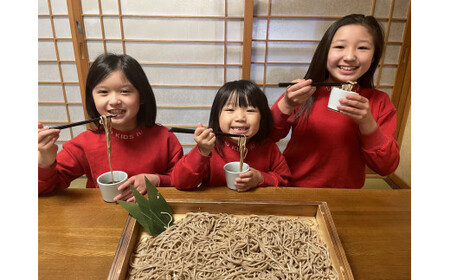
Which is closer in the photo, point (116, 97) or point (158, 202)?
point (158, 202)

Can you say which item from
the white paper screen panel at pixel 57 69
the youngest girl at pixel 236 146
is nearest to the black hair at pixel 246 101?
the youngest girl at pixel 236 146

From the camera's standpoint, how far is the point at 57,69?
2.99 m

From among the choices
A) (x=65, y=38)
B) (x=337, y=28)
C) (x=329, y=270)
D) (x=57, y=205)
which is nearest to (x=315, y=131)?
(x=337, y=28)

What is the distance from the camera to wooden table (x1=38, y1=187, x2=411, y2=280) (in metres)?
0.90

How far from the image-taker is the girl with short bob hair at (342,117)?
131cm

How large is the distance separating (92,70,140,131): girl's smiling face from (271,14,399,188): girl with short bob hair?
757 millimetres

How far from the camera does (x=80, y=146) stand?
1472 millimetres

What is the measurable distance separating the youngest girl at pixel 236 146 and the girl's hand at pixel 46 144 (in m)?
0.53

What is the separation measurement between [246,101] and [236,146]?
10.3 inches

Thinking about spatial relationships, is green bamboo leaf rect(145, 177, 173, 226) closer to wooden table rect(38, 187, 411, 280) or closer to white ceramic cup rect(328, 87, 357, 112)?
wooden table rect(38, 187, 411, 280)

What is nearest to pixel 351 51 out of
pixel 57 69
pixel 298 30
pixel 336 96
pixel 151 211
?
pixel 336 96

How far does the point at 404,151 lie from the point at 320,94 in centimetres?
237

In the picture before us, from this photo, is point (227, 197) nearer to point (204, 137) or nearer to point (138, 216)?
point (204, 137)

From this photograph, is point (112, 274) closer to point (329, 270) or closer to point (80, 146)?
point (329, 270)
